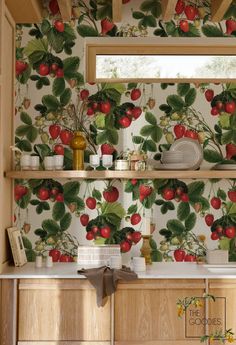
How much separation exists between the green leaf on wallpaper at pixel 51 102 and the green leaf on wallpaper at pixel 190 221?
52.8 inches

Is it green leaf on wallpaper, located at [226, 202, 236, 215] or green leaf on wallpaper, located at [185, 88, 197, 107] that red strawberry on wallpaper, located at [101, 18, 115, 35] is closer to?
green leaf on wallpaper, located at [185, 88, 197, 107]

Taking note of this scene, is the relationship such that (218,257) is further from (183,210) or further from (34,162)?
(34,162)

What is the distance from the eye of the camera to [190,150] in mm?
4047

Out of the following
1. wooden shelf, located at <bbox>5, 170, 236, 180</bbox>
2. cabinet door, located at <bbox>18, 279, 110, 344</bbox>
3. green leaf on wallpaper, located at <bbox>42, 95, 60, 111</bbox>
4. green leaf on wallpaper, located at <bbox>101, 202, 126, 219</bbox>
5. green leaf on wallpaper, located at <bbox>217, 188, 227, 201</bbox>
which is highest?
green leaf on wallpaper, located at <bbox>42, 95, 60, 111</bbox>

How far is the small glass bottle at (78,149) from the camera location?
3932 mm

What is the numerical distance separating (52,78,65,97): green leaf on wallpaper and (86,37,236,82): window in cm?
21

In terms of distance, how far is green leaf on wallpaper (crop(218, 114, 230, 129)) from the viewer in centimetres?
414

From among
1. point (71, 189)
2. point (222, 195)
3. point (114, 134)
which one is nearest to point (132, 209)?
point (71, 189)

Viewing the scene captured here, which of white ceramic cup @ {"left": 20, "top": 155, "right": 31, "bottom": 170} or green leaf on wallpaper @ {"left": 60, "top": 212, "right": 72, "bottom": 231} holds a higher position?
white ceramic cup @ {"left": 20, "top": 155, "right": 31, "bottom": 170}

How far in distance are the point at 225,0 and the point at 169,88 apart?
0.77 m

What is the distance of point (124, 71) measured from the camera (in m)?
4.30

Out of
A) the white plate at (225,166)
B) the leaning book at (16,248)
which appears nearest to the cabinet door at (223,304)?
the white plate at (225,166)

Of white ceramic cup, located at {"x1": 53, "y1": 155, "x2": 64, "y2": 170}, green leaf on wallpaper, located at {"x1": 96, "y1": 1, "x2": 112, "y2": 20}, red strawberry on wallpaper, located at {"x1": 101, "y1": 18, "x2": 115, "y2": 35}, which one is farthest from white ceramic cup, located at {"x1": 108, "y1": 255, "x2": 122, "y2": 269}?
green leaf on wallpaper, located at {"x1": 96, "y1": 1, "x2": 112, "y2": 20}

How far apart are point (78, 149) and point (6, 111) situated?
60cm
